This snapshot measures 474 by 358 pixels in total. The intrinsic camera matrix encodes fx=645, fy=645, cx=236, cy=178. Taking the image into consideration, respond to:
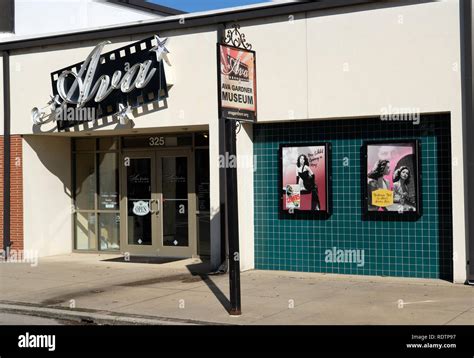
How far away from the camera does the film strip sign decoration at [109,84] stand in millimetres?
13078

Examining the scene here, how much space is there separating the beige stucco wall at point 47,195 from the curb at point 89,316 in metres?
5.64

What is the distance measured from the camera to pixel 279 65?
12.1 m

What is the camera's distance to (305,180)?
1215 cm

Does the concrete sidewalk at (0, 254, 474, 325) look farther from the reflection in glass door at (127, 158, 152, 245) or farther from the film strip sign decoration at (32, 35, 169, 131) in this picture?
the film strip sign decoration at (32, 35, 169, 131)

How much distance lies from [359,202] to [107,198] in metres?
6.94

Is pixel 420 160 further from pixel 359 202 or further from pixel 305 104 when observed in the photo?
pixel 305 104

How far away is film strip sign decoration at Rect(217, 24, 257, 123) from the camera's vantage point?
8.51 meters

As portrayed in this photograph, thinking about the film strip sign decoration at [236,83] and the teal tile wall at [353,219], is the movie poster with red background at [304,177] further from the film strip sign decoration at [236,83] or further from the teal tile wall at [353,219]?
the film strip sign decoration at [236,83]

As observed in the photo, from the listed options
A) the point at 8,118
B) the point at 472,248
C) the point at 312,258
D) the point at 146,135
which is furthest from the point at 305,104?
the point at 8,118
